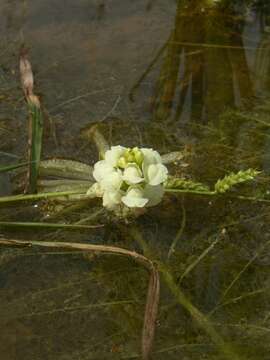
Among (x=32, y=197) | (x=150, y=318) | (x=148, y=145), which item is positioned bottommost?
(x=150, y=318)

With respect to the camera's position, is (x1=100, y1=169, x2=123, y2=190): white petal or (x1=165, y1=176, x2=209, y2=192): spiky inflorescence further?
(x1=165, y1=176, x2=209, y2=192): spiky inflorescence

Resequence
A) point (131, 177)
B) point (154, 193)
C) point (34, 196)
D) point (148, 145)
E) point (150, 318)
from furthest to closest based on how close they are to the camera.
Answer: point (148, 145) < point (34, 196) < point (154, 193) < point (131, 177) < point (150, 318)

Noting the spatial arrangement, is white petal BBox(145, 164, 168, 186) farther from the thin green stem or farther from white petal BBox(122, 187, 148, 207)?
the thin green stem

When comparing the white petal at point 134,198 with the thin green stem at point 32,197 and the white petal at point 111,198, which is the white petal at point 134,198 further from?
the thin green stem at point 32,197

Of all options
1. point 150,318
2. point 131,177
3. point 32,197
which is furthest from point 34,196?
point 150,318

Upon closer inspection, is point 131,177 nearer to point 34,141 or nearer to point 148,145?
point 34,141

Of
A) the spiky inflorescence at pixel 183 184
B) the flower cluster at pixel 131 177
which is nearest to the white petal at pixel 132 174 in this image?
the flower cluster at pixel 131 177

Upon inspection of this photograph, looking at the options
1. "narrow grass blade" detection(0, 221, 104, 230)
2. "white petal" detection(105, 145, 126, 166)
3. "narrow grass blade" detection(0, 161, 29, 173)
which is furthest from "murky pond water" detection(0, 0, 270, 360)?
"white petal" detection(105, 145, 126, 166)
